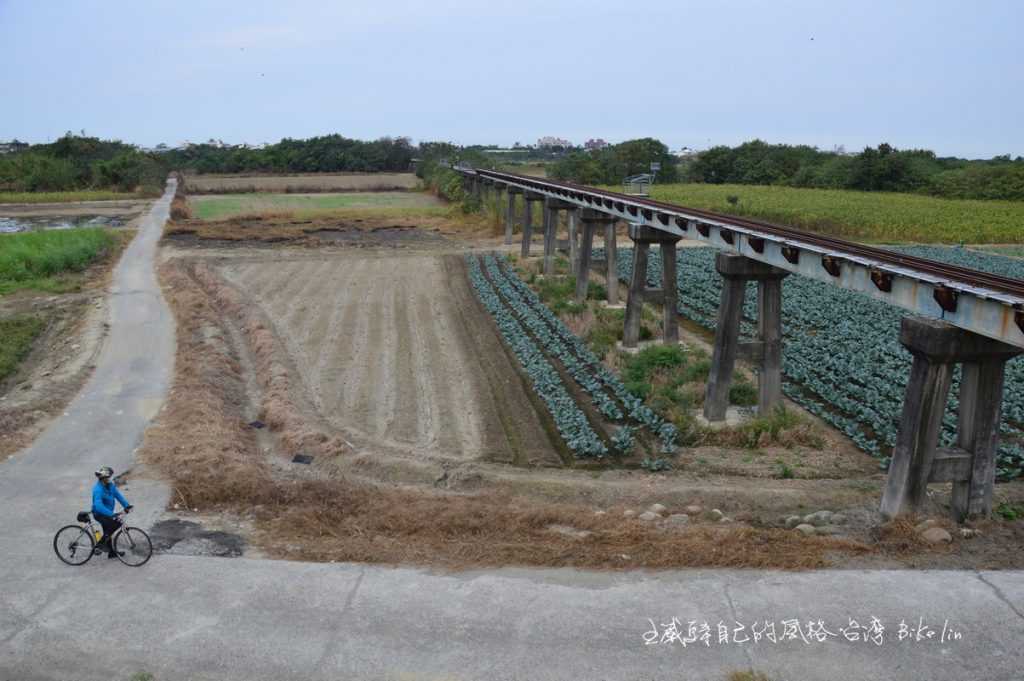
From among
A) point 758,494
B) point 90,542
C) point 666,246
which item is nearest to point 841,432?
point 758,494

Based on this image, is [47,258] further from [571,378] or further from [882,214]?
[882,214]

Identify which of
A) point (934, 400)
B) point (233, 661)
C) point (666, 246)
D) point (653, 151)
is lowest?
point (233, 661)

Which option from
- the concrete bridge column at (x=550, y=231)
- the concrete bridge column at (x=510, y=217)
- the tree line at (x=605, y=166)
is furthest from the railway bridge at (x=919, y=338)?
the tree line at (x=605, y=166)

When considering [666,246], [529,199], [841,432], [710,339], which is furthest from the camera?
[529,199]

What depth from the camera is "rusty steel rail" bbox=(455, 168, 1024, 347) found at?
10.0m

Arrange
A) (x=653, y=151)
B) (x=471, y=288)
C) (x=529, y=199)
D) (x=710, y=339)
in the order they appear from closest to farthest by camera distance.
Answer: (x=710, y=339)
(x=471, y=288)
(x=529, y=199)
(x=653, y=151)

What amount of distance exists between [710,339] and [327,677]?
17.2 m

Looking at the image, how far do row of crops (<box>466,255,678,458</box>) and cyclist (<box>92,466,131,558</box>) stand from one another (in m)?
7.45

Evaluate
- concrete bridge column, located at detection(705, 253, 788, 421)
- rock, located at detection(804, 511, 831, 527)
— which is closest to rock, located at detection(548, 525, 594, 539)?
rock, located at detection(804, 511, 831, 527)

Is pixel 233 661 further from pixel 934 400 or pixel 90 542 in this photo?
pixel 934 400

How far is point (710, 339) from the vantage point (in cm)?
2353

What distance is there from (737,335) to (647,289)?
230 inches

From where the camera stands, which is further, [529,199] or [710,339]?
[529,199]

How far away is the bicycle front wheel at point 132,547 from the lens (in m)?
10.8
